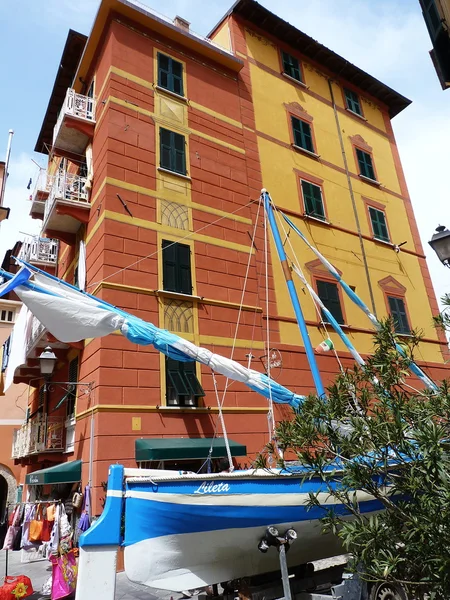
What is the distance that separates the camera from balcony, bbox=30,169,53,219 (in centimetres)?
1917

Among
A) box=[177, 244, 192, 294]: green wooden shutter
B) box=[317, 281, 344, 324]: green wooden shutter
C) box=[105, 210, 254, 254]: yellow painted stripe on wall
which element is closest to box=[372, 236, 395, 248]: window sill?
box=[317, 281, 344, 324]: green wooden shutter

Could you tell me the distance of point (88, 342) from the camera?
12.6 m

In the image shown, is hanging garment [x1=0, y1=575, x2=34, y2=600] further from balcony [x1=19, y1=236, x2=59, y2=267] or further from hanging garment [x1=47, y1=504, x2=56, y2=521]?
balcony [x1=19, y1=236, x2=59, y2=267]

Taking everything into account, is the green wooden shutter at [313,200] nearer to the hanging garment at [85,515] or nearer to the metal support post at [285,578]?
the hanging garment at [85,515]

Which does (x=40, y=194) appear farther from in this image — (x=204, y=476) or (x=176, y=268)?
(x=204, y=476)

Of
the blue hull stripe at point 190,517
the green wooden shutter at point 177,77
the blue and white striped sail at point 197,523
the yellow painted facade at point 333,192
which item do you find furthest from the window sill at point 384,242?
the blue hull stripe at point 190,517

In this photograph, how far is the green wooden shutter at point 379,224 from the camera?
20.2 meters

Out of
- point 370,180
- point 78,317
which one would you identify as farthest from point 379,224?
point 78,317

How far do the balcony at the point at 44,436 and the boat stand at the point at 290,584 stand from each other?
808cm

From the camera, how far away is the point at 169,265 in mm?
13430

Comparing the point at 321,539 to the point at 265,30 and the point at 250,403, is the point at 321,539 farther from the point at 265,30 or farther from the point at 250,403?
the point at 265,30

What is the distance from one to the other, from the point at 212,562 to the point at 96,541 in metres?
1.95

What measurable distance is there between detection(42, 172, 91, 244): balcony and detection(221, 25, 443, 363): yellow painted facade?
6231 mm

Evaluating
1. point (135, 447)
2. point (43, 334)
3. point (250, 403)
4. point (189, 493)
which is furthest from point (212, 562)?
point (43, 334)
